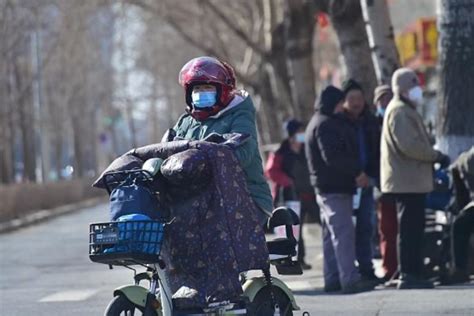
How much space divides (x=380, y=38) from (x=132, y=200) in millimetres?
9198

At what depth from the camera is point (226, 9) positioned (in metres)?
44.5

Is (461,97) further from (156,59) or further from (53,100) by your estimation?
(156,59)

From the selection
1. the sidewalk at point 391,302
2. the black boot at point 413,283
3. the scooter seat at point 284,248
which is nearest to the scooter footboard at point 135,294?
the scooter seat at point 284,248

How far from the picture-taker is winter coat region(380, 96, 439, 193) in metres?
12.8

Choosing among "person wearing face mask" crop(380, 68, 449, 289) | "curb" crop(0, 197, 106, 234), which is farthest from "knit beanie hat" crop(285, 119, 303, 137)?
"curb" crop(0, 197, 106, 234)

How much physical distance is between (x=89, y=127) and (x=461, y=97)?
226 ft

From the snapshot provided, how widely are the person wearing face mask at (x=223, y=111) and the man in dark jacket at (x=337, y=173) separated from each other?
411cm

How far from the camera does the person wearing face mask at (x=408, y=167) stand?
12.8 meters

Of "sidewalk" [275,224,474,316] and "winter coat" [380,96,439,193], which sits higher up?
"winter coat" [380,96,439,193]

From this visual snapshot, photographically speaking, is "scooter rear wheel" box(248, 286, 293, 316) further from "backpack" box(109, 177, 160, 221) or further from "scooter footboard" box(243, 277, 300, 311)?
"backpack" box(109, 177, 160, 221)

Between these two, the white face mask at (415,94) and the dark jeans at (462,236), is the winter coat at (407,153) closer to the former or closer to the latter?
the white face mask at (415,94)

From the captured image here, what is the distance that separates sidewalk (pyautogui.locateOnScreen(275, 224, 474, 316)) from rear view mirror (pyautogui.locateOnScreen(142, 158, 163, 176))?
11.3 ft

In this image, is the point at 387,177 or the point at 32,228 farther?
the point at 32,228

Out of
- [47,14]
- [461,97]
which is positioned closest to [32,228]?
[47,14]
